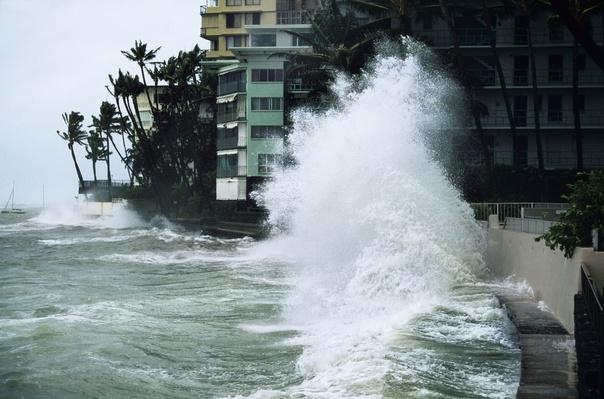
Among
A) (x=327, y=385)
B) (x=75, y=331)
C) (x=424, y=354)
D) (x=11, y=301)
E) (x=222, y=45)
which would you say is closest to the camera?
(x=327, y=385)

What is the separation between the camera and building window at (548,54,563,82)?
51.0 m

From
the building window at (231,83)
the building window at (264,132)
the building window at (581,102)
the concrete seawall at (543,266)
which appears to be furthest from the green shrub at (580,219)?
the building window at (231,83)

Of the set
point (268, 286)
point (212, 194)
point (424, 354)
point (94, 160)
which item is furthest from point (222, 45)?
point (424, 354)

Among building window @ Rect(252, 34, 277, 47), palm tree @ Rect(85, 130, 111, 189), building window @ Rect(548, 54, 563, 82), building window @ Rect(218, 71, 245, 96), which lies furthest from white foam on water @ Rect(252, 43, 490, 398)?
palm tree @ Rect(85, 130, 111, 189)

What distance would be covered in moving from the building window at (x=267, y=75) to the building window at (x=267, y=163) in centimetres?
524

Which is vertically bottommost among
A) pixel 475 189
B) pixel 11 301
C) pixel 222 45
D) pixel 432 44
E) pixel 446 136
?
pixel 11 301

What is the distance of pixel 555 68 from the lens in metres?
51.1

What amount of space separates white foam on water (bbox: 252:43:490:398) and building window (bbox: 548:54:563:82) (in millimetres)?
24830

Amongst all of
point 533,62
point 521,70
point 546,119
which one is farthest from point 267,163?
point 533,62

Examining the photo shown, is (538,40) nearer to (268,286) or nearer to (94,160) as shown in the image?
(268,286)

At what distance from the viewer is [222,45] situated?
8119 cm

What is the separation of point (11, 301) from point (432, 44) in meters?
33.9

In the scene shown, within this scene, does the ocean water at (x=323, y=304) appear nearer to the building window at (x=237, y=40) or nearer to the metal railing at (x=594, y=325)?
the metal railing at (x=594, y=325)

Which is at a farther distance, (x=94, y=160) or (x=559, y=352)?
(x=94, y=160)
